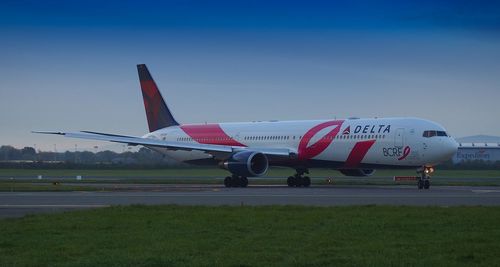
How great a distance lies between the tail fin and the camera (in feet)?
179

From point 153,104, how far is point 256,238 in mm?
41168

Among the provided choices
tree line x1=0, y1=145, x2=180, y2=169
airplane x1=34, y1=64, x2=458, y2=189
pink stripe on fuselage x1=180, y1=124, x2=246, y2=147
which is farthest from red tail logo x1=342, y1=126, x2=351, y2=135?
tree line x1=0, y1=145, x2=180, y2=169

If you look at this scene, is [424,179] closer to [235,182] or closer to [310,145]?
[310,145]

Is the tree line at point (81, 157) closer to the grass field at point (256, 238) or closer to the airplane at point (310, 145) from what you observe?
the airplane at point (310, 145)

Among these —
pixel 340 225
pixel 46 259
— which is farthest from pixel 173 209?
pixel 46 259

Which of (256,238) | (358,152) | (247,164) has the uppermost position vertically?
(358,152)

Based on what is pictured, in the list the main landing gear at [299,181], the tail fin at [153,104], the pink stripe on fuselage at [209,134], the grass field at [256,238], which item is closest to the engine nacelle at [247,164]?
the main landing gear at [299,181]

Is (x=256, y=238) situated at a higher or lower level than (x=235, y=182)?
lower

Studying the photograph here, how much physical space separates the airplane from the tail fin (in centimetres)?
198

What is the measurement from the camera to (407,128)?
39875mm

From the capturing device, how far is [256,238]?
14.7 meters

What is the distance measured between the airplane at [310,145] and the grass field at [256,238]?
724 inches

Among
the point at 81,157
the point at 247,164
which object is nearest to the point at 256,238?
the point at 247,164

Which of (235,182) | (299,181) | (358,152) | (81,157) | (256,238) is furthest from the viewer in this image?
(81,157)
